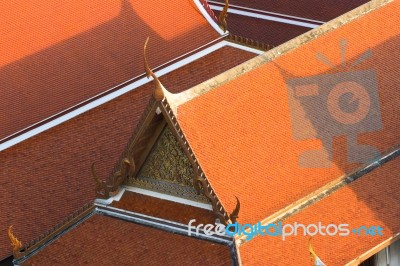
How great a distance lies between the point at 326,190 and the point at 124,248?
10.6ft

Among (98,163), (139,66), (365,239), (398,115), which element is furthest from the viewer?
(139,66)

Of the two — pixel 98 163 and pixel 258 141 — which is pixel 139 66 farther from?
pixel 258 141

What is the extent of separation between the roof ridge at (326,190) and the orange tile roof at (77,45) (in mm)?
5860

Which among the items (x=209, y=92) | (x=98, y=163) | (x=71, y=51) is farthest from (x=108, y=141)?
(x=209, y=92)

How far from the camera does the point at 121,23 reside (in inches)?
1081

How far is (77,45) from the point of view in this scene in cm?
2708

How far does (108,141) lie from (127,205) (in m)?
3.56

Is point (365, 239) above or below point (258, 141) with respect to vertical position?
below

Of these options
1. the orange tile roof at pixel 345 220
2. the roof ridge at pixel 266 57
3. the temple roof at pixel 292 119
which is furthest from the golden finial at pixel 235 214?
the roof ridge at pixel 266 57

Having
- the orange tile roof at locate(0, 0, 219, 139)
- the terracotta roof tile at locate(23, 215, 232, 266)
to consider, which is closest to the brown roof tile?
the terracotta roof tile at locate(23, 215, 232, 266)

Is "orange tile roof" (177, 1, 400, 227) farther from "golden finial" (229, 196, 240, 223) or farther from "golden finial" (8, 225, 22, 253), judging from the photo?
"golden finial" (8, 225, 22, 253)

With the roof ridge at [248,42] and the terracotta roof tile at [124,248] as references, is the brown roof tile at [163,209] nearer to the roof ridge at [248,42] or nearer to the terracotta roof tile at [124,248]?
the terracotta roof tile at [124,248]

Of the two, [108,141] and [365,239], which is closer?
[365,239]

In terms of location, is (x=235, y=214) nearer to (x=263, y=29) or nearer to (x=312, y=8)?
(x=263, y=29)
